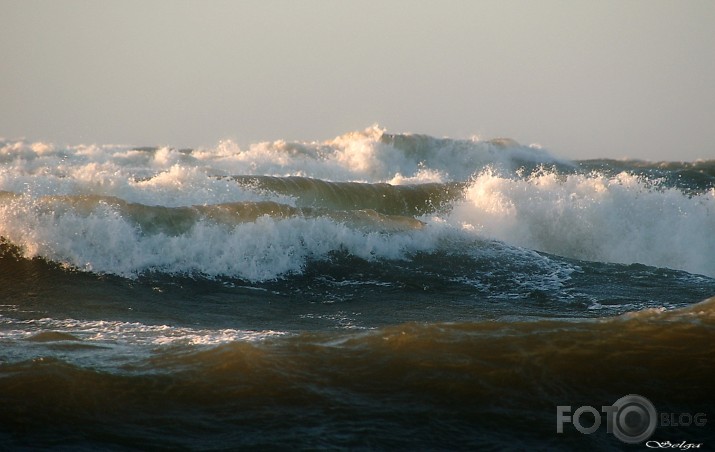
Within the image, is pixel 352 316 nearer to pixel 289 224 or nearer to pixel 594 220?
pixel 289 224

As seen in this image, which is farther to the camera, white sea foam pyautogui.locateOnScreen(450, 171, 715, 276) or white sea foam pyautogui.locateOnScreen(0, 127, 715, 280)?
white sea foam pyautogui.locateOnScreen(450, 171, 715, 276)

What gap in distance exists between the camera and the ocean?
5.86 meters

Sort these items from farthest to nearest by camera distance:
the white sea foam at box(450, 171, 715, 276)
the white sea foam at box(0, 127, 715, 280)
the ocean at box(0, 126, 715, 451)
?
the white sea foam at box(450, 171, 715, 276) → the white sea foam at box(0, 127, 715, 280) → the ocean at box(0, 126, 715, 451)

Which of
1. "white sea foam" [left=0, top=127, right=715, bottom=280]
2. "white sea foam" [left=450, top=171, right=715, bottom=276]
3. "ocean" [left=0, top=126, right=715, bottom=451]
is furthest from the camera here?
"white sea foam" [left=450, top=171, right=715, bottom=276]

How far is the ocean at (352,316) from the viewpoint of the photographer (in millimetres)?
5859

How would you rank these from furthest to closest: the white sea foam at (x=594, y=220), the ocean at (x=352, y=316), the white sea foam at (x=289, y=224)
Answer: the white sea foam at (x=594, y=220) < the white sea foam at (x=289, y=224) < the ocean at (x=352, y=316)

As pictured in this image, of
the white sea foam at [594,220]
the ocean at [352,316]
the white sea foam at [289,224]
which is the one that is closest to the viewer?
the ocean at [352,316]

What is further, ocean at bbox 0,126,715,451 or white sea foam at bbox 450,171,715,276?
white sea foam at bbox 450,171,715,276

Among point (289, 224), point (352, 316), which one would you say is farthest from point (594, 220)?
point (352, 316)

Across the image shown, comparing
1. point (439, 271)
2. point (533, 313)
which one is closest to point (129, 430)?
point (533, 313)

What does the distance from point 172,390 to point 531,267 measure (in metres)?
8.39

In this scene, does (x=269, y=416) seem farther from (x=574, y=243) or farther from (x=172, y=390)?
(x=574, y=243)

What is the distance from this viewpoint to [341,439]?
555 cm

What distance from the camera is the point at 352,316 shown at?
1038 cm
